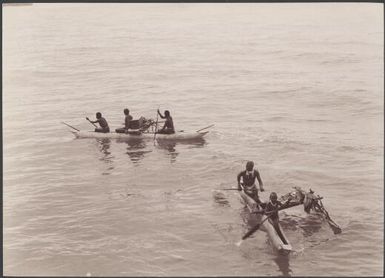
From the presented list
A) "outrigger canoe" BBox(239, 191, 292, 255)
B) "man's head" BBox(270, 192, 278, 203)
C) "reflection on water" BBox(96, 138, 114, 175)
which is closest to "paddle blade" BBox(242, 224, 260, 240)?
"outrigger canoe" BBox(239, 191, 292, 255)

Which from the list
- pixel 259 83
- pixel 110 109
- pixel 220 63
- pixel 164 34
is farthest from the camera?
pixel 164 34

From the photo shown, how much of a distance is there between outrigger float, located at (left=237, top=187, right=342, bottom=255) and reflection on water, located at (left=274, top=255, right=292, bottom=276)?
0.17 m

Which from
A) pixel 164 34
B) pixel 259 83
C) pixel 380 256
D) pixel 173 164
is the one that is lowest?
pixel 380 256

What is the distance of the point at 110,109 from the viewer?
35.3m

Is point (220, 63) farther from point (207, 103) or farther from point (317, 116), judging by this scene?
point (317, 116)

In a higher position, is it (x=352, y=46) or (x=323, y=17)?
(x=323, y=17)

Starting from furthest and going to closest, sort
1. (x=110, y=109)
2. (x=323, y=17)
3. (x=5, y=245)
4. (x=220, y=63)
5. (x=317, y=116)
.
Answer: (x=323, y=17)
(x=220, y=63)
(x=110, y=109)
(x=317, y=116)
(x=5, y=245)

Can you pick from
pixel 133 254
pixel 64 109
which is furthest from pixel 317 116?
pixel 133 254

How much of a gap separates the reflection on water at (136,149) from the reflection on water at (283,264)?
1067 cm

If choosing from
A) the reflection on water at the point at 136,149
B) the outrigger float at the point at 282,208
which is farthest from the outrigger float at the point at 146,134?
the outrigger float at the point at 282,208

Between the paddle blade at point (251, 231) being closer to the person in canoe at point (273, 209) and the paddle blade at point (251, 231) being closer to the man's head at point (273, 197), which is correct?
the person in canoe at point (273, 209)

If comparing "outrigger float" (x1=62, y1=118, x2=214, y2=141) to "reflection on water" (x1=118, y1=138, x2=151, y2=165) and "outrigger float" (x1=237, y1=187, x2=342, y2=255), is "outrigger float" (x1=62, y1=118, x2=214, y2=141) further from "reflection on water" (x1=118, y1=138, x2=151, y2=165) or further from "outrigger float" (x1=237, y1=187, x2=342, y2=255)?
"outrigger float" (x1=237, y1=187, x2=342, y2=255)

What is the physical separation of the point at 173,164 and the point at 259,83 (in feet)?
68.2

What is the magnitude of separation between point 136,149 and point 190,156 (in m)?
3.05
